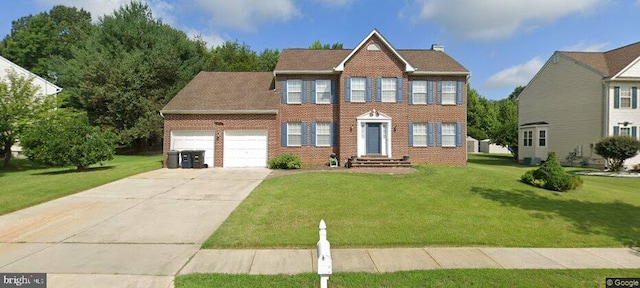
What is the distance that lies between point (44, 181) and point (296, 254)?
43.2 ft

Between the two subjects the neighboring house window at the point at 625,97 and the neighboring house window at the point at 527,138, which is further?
the neighboring house window at the point at 527,138

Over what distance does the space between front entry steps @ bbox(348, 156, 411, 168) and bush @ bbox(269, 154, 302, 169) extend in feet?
9.86

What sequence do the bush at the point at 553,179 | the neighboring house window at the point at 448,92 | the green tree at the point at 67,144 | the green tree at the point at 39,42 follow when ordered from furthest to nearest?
1. the green tree at the point at 39,42
2. the neighboring house window at the point at 448,92
3. the green tree at the point at 67,144
4. the bush at the point at 553,179

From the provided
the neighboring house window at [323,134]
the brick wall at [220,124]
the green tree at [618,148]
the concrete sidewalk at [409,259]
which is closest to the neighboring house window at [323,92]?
the neighboring house window at [323,134]

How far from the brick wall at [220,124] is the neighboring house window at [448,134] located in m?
10.5

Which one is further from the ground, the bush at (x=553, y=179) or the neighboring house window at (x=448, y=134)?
the neighboring house window at (x=448, y=134)

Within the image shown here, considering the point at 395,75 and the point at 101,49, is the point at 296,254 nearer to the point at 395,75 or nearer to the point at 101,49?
the point at 395,75

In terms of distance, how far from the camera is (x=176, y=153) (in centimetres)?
1686

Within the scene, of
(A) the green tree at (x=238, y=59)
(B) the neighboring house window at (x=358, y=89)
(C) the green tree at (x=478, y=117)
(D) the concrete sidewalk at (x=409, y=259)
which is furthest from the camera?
(C) the green tree at (x=478, y=117)

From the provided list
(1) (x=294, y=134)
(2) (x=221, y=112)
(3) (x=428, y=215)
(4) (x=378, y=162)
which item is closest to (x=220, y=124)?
(2) (x=221, y=112)

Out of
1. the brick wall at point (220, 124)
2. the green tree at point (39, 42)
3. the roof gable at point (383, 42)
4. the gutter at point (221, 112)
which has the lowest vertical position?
the brick wall at point (220, 124)

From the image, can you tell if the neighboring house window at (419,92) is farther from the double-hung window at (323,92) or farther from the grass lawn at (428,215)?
the grass lawn at (428,215)

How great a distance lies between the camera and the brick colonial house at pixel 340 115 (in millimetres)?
17391

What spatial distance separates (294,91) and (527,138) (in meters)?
22.3
